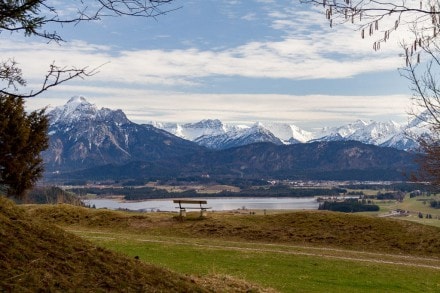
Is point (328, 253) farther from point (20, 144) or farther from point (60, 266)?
point (20, 144)

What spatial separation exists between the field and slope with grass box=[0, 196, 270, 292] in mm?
3897

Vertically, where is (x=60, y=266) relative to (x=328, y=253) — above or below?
above

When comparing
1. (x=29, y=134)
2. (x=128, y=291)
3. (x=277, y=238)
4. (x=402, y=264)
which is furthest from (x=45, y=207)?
(x=128, y=291)

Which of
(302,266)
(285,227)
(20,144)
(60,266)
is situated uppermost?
(20,144)

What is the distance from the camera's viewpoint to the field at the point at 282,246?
66.6 feet

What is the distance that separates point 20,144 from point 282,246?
22550 millimetres

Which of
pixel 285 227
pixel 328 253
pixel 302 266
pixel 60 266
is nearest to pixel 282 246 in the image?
pixel 328 253

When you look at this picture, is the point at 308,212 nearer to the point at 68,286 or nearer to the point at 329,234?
the point at 329,234

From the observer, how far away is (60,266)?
886 centimetres

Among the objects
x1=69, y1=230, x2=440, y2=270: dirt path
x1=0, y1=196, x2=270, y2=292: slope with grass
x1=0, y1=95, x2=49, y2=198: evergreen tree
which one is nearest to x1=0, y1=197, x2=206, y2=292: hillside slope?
x1=0, y1=196, x2=270, y2=292: slope with grass

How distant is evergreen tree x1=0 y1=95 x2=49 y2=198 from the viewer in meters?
39.0

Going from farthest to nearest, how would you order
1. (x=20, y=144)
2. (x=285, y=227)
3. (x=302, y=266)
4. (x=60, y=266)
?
(x=20, y=144) < (x=285, y=227) < (x=302, y=266) < (x=60, y=266)

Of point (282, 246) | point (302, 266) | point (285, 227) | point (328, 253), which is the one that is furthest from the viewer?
point (285, 227)

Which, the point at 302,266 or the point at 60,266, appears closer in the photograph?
the point at 60,266
